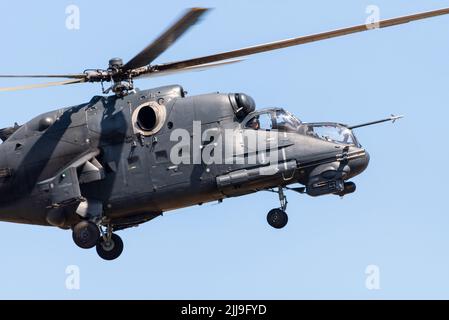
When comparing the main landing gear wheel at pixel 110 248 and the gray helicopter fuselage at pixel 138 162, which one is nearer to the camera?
the gray helicopter fuselage at pixel 138 162

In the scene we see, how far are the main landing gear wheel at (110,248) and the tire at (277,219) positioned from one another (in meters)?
4.22

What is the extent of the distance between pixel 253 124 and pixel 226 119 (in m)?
0.65

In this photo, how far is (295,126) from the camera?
84.0 feet

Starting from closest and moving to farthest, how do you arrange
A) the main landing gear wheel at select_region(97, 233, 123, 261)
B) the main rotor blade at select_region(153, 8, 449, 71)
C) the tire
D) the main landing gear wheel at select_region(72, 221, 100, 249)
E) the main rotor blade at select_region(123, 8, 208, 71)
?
the main rotor blade at select_region(123, 8, 208, 71), the main rotor blade at select_region(153, 8, 449, 71), the tire, the main landing gear wheel at select_region(72, 221, 100, 249), the main landing gear wheel at select_region(97, 233, 123, 261)

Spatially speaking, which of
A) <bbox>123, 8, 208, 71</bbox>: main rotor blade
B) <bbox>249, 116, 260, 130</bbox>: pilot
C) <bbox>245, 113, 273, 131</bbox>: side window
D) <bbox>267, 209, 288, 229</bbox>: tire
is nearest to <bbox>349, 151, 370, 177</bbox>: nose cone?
<bbox>267, 209, 288, 229</bbox>: tire

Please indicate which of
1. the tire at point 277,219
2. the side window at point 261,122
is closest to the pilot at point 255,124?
the side window at point 261,122

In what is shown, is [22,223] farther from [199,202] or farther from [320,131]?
[320,131]

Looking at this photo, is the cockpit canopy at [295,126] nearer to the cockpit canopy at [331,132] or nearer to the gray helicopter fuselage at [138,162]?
the cockpit canopy at [331,132]

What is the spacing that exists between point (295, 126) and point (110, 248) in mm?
5628

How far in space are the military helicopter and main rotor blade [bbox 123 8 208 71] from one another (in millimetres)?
67

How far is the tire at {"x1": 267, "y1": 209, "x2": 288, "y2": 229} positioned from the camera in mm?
25062

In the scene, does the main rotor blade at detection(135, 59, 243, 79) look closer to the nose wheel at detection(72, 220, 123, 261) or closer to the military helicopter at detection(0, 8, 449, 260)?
the military helicopter at detection(0, 8, 449, 260)

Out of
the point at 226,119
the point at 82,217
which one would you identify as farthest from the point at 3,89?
the point at 226,119

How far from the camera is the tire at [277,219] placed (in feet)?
82.2
